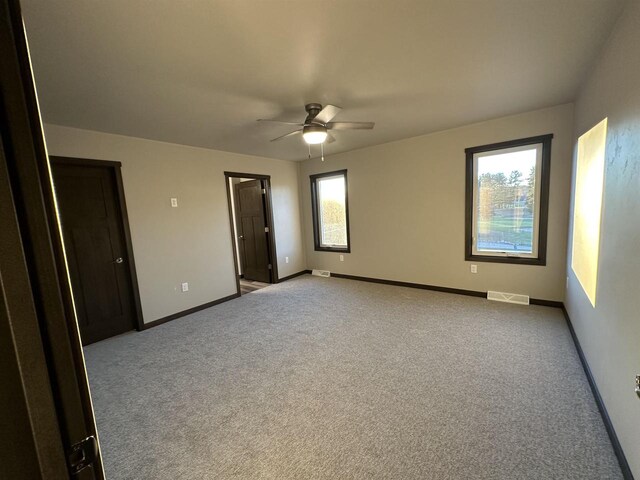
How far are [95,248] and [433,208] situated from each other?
4.65 meters

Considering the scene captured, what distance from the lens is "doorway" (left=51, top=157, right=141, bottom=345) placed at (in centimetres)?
316

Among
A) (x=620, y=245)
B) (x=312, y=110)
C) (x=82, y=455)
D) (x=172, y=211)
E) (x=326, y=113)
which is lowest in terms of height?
(x=82, y=455)

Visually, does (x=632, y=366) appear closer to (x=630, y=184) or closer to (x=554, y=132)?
(x=630, y=184)

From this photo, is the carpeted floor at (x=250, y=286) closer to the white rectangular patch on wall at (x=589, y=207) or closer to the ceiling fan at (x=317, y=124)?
the ceiling fan at (x=317, y=124)

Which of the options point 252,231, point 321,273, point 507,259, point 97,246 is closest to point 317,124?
point 97,246

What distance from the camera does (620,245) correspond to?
64.9 inches

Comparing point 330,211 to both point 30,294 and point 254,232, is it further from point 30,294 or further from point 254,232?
point 30,294

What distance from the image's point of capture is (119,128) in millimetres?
3182

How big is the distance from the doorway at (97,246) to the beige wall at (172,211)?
110mm

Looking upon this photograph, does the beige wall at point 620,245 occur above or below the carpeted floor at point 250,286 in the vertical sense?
above

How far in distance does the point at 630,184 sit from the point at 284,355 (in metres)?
2.87

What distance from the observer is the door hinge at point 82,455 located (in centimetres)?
49

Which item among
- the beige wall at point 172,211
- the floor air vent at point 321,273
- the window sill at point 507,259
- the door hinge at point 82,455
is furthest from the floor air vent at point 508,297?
the door hinge at point 82,455

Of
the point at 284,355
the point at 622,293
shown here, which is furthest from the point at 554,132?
the point at 284,355
